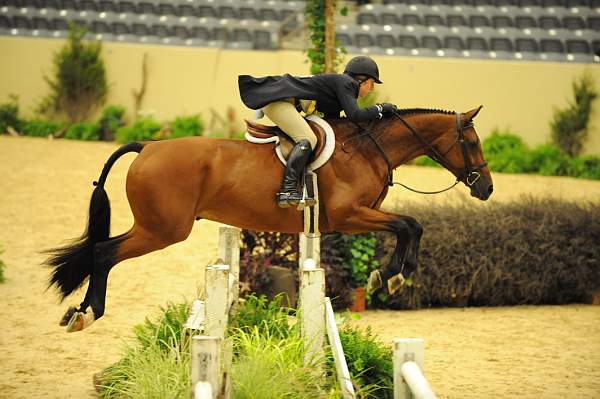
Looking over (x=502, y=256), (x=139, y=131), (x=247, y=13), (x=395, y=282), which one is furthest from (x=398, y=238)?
(x=247, y=13)

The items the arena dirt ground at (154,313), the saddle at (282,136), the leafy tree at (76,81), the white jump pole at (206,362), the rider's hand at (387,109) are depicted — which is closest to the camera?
the white jump pole at (206,362)

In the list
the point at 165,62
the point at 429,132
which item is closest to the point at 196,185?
the point at 429,132

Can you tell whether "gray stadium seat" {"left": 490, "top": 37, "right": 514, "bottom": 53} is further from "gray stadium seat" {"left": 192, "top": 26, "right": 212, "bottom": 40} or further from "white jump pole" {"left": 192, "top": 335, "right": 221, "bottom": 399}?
"white jump pole" {"left": 192, "top": 335, "right": 221, "bottom": 399}

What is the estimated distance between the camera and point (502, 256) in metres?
9.16

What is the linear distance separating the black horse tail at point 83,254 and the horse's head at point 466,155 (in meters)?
1.92

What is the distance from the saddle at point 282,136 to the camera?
18.9 feet

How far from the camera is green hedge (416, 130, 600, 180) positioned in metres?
16.1

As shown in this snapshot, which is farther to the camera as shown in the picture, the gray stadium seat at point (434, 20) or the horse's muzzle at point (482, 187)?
the gray stadium seat at point (434, 20)

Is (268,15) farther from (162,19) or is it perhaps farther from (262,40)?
(162,19)

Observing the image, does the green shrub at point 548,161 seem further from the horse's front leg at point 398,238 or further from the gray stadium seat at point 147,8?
the horse's front leg at point 398,238

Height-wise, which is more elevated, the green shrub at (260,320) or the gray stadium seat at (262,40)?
the gray stadium seat at (262,40)

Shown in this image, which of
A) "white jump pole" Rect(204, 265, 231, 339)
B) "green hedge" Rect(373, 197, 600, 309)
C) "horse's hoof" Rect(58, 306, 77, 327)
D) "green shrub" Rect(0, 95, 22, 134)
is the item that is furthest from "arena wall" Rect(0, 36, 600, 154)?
"white jump pole" Rect(204, 265, 231, 339)

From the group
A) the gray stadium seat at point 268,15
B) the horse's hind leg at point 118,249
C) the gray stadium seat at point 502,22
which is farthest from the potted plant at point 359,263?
the gray stadium seat at point 268,15

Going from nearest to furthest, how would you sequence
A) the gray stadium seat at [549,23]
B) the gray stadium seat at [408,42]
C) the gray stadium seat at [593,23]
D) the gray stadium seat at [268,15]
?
the gray stadium seat at [408,42]
the gray stadium seat at [593,23]
the gray stadium seat at [549,23]
the gray stadium seat at [268,15]
